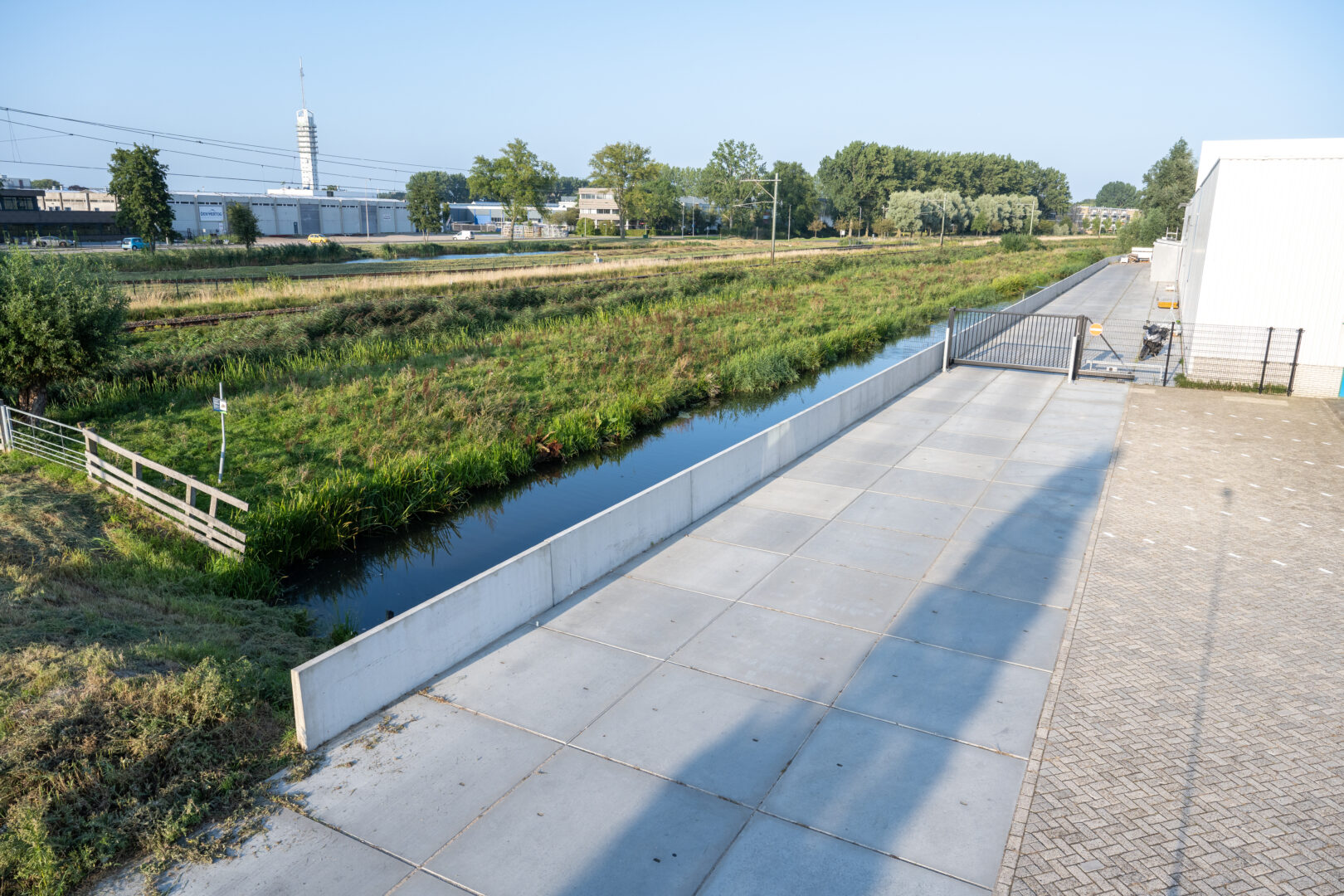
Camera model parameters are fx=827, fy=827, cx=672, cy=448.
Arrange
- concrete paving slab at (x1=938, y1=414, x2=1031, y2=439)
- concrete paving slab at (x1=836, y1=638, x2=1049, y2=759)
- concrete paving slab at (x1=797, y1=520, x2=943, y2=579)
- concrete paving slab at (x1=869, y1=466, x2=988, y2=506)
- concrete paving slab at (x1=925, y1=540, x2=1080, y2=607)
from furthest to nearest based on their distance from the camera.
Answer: concrete paving slab at (x1=938, y1=414, x2=1031, y2=439)
concrete paving slab at (x1=869, y1=466, x2=988, y2=506)
concrete paving slab at (x1=797, y1=520, x2=943, y2=579)
concrete paving slab at (x1=925, y1=540, x2=1080, y2=607)
concrete paving slab at (x1=836, y1=638, x2=1049, y2=759)

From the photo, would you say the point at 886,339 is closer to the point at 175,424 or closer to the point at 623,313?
the point at 623,313

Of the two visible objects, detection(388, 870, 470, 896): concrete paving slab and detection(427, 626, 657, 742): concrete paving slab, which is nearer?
detection(388, 870, 470, 896): concrete paving slab

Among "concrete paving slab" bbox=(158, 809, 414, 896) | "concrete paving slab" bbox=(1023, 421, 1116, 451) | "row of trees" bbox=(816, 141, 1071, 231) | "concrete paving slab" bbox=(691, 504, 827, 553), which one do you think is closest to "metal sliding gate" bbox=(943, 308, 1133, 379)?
"concrete paving slab" bbox=(1023, 421, 1116, 451)

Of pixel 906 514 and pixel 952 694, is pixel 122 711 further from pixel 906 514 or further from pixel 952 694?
pixel 906 514

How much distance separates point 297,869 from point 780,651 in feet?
14.8

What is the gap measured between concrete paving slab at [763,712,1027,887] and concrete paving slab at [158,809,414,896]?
271 cm

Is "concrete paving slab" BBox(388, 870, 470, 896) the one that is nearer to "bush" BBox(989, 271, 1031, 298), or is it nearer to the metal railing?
the metal railing

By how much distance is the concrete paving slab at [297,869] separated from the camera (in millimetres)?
5211

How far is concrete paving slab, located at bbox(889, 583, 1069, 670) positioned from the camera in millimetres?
8117

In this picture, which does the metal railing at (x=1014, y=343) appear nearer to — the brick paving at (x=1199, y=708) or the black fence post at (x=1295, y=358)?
the black fence post at (x=1295, y=358)

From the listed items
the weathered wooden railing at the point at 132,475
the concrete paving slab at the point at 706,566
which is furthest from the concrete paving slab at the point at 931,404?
the weathered wooden railing at the point at 132,475

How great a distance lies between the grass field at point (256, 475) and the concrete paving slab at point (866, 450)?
5.84 m

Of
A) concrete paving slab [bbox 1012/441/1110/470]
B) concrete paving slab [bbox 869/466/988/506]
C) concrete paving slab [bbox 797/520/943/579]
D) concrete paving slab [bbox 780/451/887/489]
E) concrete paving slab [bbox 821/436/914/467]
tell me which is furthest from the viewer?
concrete paving slab [bbox 821/436/914/467]

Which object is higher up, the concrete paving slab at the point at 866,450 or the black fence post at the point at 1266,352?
the black fence post at the point at 1266,352
